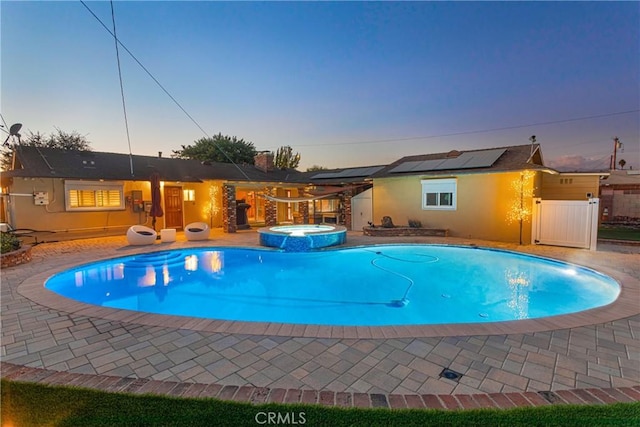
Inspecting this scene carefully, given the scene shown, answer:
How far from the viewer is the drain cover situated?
2684mm

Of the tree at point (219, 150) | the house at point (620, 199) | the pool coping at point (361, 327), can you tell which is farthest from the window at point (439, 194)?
the tree at point (219, 150)

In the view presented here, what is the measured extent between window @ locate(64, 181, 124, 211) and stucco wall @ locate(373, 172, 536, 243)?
1303cm

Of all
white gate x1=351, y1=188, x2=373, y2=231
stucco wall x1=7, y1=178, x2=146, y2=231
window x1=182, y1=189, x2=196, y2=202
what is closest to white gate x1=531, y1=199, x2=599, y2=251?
white gate x1=351, y1=188, x2=373, y2=231

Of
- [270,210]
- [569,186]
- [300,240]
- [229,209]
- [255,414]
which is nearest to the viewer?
[255,414]

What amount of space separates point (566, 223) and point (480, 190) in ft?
9.91

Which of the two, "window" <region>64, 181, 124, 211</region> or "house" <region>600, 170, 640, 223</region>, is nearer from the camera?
"window" <region>64, 181, 124, 211</region>

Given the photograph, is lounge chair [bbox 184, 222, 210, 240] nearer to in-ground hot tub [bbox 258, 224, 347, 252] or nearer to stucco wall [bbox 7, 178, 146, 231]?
in-ground hot tub [bbox 258, 224, 347, 252]

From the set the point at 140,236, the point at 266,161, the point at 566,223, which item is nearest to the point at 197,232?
the point at 140,236

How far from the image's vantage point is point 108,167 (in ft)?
46.1

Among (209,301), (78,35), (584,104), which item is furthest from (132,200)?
(584,104)

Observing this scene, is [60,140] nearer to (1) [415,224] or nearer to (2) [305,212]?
(2) [305,212]

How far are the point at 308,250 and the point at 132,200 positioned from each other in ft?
31.1

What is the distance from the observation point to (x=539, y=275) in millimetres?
7699

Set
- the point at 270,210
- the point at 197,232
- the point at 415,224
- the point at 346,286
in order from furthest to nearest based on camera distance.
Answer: the point at 270,210 → the point at 415,224 → the point at 197,232 → the point at 346,286
